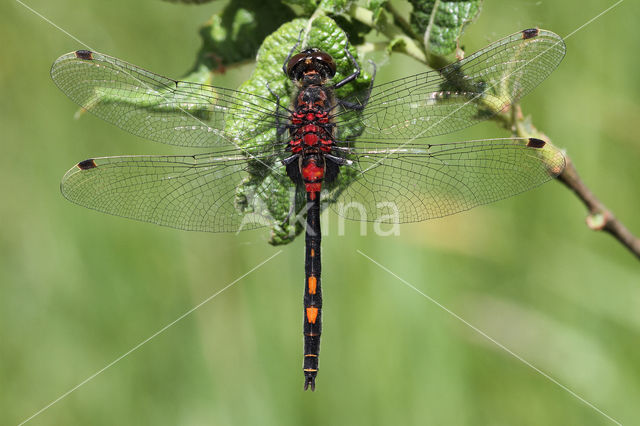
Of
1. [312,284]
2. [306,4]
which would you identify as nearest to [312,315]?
[312,284]

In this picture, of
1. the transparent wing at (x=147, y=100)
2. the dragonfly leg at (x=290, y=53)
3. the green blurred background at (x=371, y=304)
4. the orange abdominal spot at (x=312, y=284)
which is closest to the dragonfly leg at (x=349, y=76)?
the dragonfly leg at (x=290, y=53)

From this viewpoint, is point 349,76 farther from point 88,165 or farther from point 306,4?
point 88,165

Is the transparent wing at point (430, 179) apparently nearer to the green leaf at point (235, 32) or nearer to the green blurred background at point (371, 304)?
the green leaf at point (235, 32)

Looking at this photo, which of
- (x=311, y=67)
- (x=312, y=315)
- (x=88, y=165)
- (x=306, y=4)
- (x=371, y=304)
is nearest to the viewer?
(x=306, y=4)

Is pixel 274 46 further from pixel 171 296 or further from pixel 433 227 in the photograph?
pixel 171 296

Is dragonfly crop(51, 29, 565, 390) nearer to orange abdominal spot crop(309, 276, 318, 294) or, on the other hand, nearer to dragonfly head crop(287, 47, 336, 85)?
dragonfly head crop(287, 47, 336, 85)
